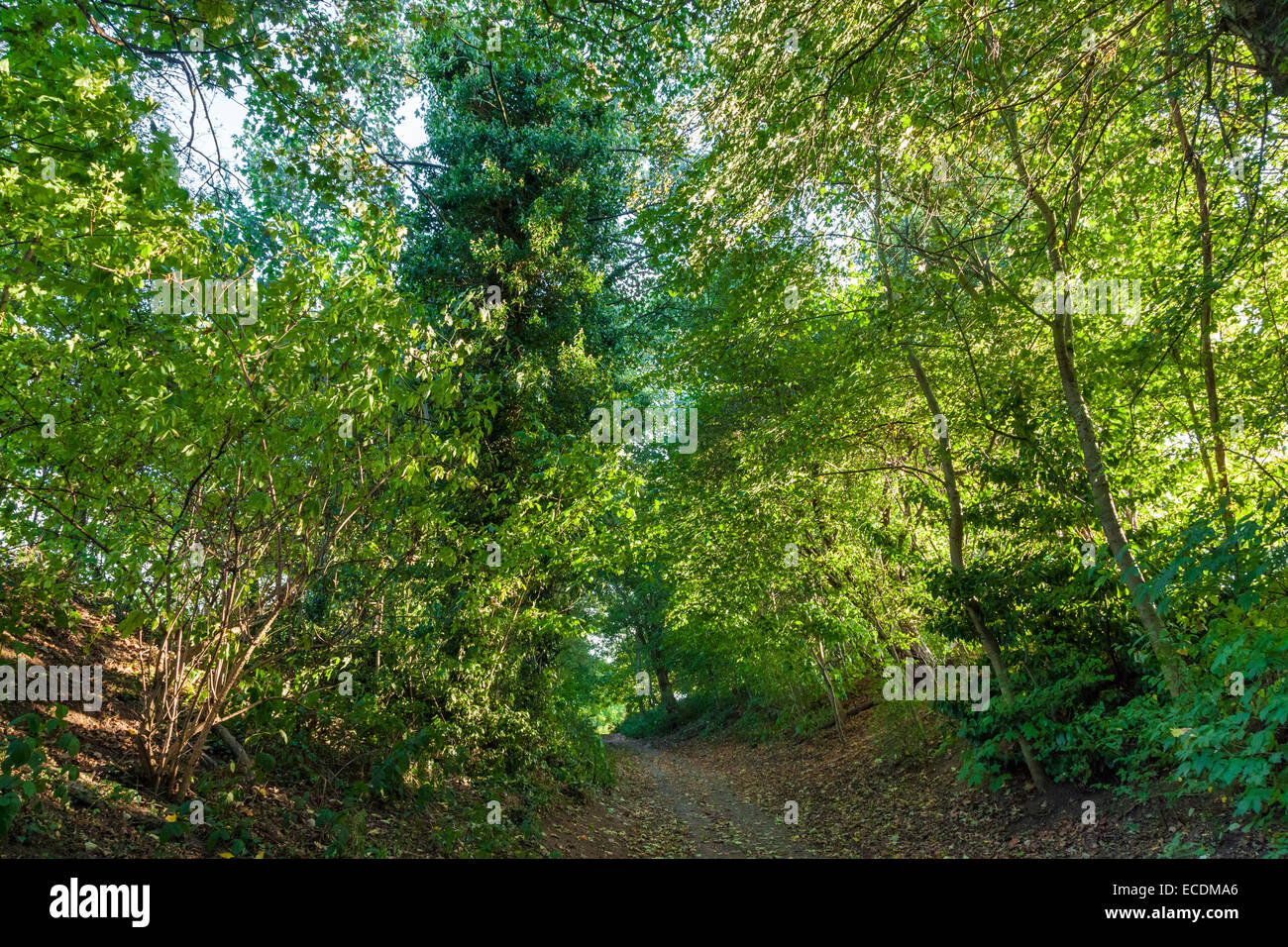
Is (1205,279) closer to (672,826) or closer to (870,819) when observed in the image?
(870,819)

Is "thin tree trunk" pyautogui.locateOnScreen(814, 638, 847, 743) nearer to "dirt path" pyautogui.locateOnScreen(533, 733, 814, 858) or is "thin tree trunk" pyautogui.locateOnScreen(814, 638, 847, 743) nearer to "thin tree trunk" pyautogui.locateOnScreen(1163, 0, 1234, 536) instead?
"dirt path" pyautogui.locateOnScreen(533, 733, 814, 858)

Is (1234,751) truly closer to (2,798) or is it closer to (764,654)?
→ (2,798)

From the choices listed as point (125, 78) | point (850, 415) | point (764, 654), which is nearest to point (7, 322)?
point (125, 78)

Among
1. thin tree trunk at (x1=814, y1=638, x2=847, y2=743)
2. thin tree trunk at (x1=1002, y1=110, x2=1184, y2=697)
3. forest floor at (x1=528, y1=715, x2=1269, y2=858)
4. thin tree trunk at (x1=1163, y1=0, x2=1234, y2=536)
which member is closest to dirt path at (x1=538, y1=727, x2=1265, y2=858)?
forest floor at (x1=528, y1=715, x2=1269, y2=858)

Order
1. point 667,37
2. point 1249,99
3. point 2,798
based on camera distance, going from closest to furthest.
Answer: point 2,798 → point 667,37 → point 1249,99

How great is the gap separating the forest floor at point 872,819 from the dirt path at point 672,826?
0.08ft

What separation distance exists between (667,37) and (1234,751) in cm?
666

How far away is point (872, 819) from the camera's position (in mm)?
8477

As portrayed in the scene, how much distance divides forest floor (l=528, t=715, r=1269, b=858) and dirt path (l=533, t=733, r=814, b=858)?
24 mm

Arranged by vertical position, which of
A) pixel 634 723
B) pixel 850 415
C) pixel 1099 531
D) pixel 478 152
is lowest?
pixel 634 723

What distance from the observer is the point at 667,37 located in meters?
4.82

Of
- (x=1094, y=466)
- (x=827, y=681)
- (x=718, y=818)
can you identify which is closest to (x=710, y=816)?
(x=718, y=818)

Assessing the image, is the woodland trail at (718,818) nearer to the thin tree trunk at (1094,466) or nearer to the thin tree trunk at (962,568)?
the thin tree trunk at (962,568)

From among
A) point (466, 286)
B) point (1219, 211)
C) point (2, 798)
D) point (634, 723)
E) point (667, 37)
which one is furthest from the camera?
point (634, 723)
